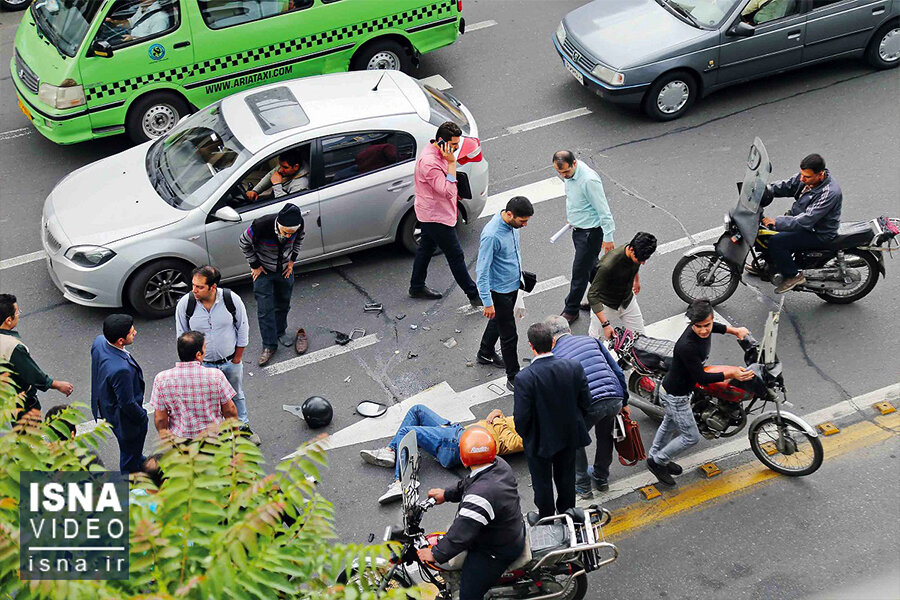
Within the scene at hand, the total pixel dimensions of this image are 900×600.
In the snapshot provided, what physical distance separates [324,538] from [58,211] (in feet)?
21.4

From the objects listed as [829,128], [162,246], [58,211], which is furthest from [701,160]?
[58,211]

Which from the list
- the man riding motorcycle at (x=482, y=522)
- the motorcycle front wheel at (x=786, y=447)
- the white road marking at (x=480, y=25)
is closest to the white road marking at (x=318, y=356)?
the man riding motorcycle at (x=482, y=522)

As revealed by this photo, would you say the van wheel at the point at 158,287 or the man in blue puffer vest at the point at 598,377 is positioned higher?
the man in blue puffer vest at the point at 598,377

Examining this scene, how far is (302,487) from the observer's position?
4125 mm

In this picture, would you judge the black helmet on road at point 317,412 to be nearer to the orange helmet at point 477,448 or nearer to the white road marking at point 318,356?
the white road marking at point 318,356

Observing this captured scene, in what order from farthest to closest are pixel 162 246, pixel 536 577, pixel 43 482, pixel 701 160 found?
pixel 701 160
pixel 162 246
pixel 536 577
pixel 43 482

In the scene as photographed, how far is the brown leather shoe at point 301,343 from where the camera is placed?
9.03 meters

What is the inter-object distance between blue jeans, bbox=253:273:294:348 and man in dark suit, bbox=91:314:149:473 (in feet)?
5.75

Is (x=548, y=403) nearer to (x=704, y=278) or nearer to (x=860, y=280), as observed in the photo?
(x=704, y=278)

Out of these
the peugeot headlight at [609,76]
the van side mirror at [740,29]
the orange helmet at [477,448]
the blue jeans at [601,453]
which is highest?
the van side mirror at [740,29]

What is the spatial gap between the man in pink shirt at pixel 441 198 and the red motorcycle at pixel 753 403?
1.96 meters

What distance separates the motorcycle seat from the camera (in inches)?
343

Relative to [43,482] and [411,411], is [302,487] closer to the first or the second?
[43,482]

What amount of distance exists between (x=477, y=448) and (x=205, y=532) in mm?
2282
